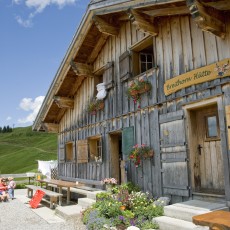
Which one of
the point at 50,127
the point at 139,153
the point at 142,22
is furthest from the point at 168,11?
the point at 50,127

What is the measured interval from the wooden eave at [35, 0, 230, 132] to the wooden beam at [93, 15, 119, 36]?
0.03m

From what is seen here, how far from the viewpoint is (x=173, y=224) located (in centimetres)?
523

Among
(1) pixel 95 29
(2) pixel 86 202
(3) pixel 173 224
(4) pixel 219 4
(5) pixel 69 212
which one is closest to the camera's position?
(3) pixel 173 224

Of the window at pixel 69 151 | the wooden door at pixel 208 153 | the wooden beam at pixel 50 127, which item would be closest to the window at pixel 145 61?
the wooden door at pixel 208 153

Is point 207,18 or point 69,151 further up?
point 207,18

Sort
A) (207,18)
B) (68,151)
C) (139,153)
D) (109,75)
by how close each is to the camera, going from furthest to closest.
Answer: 1. (68,151)
2. (109,75)
3. (139,153)
4. (207,18)

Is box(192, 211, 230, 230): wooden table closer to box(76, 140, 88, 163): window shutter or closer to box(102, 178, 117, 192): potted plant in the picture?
box(102, 178, 117, 192): potted plant

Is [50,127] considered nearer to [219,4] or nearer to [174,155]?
[174,155]

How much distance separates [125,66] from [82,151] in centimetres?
431

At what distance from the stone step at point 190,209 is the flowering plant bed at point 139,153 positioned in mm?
1766

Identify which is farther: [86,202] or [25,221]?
[86,202]

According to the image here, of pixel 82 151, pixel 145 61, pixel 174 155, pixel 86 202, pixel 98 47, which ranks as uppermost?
pixel 98 47

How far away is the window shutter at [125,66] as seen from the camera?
28.1 feet

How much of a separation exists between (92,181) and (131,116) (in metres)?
3.44
